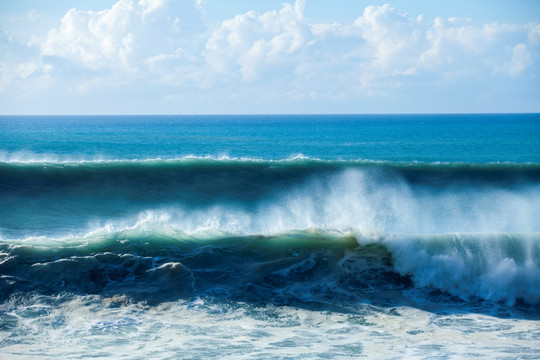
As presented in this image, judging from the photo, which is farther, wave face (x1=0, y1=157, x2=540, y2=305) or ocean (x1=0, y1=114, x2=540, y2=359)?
wave face (x1=0, y1=157, x2=540, y2=305)

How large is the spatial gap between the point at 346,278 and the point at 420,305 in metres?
1.42

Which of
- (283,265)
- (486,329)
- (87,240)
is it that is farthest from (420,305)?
(87,240)

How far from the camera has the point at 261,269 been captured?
944 cm

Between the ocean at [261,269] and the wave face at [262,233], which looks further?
the wave face at [262,233]

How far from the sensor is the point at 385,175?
59.2 ft

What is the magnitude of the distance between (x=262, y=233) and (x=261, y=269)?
5.83 feet

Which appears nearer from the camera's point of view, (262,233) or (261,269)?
(261,269)

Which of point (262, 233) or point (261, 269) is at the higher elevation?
point (262, 233)

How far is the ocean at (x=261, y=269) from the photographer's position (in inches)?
272

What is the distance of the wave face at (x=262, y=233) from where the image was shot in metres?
8.80

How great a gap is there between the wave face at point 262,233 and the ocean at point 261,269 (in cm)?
4

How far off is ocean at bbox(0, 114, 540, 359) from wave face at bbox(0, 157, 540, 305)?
0.04 metres

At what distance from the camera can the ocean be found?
6898mm

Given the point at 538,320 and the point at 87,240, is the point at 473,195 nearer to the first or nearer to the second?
the point at 538,320
